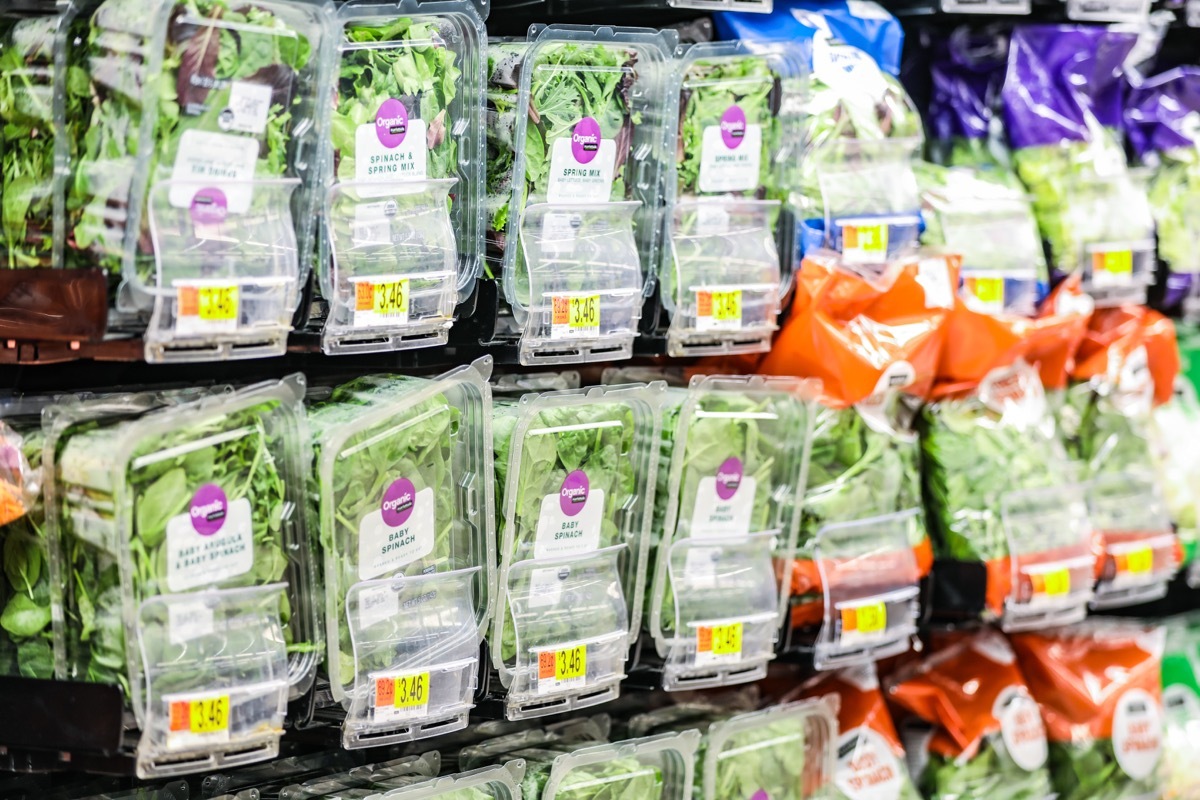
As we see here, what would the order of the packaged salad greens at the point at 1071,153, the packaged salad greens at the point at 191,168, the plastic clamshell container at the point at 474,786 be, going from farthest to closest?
the packaged salad greens at the point at 1071,153
the plastic clamshell container at the point at 474,786
the packaged salad greens at the point at 191,168

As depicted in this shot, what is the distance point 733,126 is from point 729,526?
0.71m

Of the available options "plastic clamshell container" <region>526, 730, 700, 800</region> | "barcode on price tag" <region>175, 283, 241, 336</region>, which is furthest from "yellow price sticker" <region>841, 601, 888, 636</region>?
"barcode on price tag" <region>175, 283, 241, 336</region>

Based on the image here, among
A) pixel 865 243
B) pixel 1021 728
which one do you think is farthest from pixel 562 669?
pixel 1021 728

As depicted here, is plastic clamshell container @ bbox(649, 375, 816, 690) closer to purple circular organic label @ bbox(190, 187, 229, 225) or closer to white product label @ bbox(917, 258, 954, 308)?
white product label @ bbox(917, 258, 954, 308)

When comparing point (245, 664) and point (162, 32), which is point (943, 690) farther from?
point (162, 32)

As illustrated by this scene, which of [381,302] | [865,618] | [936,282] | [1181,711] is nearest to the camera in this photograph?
[381,302]

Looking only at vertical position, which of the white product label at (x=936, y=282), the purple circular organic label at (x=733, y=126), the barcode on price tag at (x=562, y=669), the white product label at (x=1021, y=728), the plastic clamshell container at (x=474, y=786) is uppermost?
the purple circular organic label at (x=733, y=126)

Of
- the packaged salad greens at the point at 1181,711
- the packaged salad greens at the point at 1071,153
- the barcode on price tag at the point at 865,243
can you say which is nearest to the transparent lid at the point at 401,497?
the barcode on price tag at the point at 865,243

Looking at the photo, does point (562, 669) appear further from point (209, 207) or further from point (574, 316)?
point (209, 207)

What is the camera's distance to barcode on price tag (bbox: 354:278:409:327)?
1987 millimetres

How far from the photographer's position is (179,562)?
1.82 m

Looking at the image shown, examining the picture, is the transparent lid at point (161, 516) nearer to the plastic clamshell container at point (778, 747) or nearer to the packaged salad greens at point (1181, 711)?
the plastic clamshell container at point (778, 747)

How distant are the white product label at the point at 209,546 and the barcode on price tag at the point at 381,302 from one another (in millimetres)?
308

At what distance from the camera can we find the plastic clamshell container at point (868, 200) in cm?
267
